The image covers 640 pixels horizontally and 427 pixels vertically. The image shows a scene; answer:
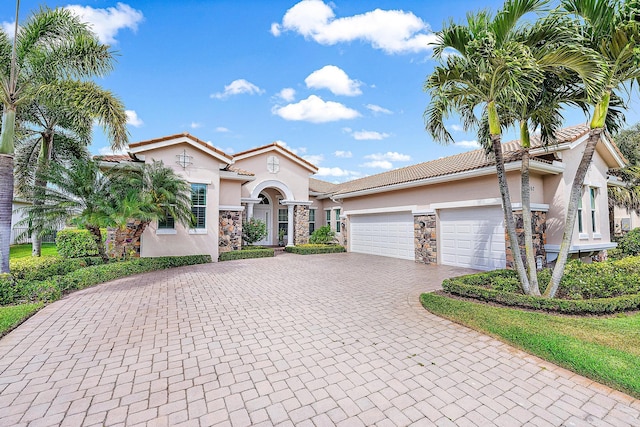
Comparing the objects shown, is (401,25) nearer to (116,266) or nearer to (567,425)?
(567,425)

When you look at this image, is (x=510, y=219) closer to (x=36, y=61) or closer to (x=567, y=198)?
(x=567, y=198)

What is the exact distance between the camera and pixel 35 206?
901cm

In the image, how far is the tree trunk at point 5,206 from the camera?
803 cm

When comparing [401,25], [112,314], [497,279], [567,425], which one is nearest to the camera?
[567,425]

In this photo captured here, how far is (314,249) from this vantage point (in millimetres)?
16828

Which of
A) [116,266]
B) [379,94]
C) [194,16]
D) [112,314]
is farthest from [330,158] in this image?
[112,314]

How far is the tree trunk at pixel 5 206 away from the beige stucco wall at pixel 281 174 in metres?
10.2

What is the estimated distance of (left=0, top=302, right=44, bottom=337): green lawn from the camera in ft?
16.9

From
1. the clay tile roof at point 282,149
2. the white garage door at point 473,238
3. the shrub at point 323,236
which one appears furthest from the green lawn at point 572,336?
the clay tile roof at point 282,149

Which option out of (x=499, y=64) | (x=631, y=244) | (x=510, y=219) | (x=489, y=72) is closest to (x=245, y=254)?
(x=510, y=219)

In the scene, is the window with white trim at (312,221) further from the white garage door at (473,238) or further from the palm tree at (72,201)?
the palm tree at (72,201)

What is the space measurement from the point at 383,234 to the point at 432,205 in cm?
375

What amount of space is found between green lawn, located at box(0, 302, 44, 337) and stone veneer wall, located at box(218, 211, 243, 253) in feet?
27.0

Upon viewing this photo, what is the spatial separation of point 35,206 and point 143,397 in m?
9.45
